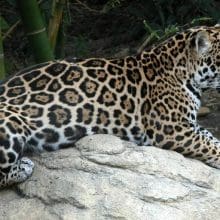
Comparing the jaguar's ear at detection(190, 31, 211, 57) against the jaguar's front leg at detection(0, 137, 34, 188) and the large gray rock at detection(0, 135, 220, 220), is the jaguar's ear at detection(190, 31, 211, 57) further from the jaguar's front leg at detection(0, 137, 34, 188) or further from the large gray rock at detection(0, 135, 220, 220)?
the jaguar's front leg at detection(0, 137, 34, 188)

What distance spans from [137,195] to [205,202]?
0.63 metres

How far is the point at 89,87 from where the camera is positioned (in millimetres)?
7215

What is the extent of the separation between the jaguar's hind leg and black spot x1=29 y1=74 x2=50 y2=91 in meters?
0.88

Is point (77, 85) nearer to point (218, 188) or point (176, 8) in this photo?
point (218, 188)

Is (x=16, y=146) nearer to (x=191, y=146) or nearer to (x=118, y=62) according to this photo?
(x=118, y=62)

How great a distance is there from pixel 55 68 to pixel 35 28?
793 mm

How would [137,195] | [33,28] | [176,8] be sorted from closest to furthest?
[137,195], [33,28], [176,8]

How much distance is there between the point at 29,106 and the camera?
6.97m

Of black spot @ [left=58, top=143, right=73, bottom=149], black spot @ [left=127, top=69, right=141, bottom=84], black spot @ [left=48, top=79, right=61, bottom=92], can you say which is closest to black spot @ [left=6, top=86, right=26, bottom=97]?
black spot @ [left=48, top=79, right=61, bottom=92]

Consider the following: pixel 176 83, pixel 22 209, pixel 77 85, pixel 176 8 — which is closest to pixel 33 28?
pixel 77 85

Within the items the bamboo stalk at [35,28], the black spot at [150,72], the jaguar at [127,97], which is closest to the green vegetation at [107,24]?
the bamboo stalk at [35,28]

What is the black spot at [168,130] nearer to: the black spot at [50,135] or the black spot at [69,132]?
the black spot at [69,132]

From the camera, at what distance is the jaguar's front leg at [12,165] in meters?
6.46

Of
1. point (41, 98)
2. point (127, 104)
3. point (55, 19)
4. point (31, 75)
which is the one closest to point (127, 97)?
point (127, 104)
